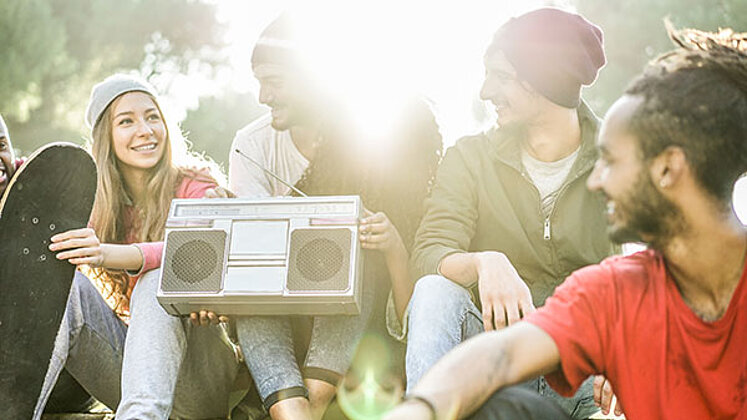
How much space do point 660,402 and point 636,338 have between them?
0.11 metres

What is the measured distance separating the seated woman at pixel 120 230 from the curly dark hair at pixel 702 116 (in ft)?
4.37

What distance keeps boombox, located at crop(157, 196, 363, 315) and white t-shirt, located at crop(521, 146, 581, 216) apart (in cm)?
52

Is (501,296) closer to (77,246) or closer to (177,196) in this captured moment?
(77,246)

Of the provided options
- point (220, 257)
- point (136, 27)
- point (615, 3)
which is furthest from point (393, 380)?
point (136, 27)

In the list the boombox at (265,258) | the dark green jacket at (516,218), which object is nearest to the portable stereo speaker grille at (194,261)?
the boombox at (265,258)

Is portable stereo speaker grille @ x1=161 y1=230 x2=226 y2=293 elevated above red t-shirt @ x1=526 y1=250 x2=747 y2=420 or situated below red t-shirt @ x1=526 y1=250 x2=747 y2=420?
above

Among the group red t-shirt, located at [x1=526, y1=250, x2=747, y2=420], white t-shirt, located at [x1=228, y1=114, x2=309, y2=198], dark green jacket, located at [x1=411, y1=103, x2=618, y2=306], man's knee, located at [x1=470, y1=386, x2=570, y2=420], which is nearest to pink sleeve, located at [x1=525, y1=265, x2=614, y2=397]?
red t-shirt, located at [x1=526, y1=250, x2=747, y2=420]

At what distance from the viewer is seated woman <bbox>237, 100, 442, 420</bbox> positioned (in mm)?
2205

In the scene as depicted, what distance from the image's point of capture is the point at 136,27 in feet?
41.3

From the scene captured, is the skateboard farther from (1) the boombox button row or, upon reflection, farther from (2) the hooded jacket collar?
(2) the hooded jacket collar

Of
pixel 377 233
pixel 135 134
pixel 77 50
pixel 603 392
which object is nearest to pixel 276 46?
pixel 135 134

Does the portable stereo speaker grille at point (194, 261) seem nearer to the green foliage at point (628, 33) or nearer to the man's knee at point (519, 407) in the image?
the man's knee at point (519, 407)

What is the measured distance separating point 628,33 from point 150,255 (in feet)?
31.3

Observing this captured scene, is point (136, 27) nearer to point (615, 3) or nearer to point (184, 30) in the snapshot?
point (184, 30)
